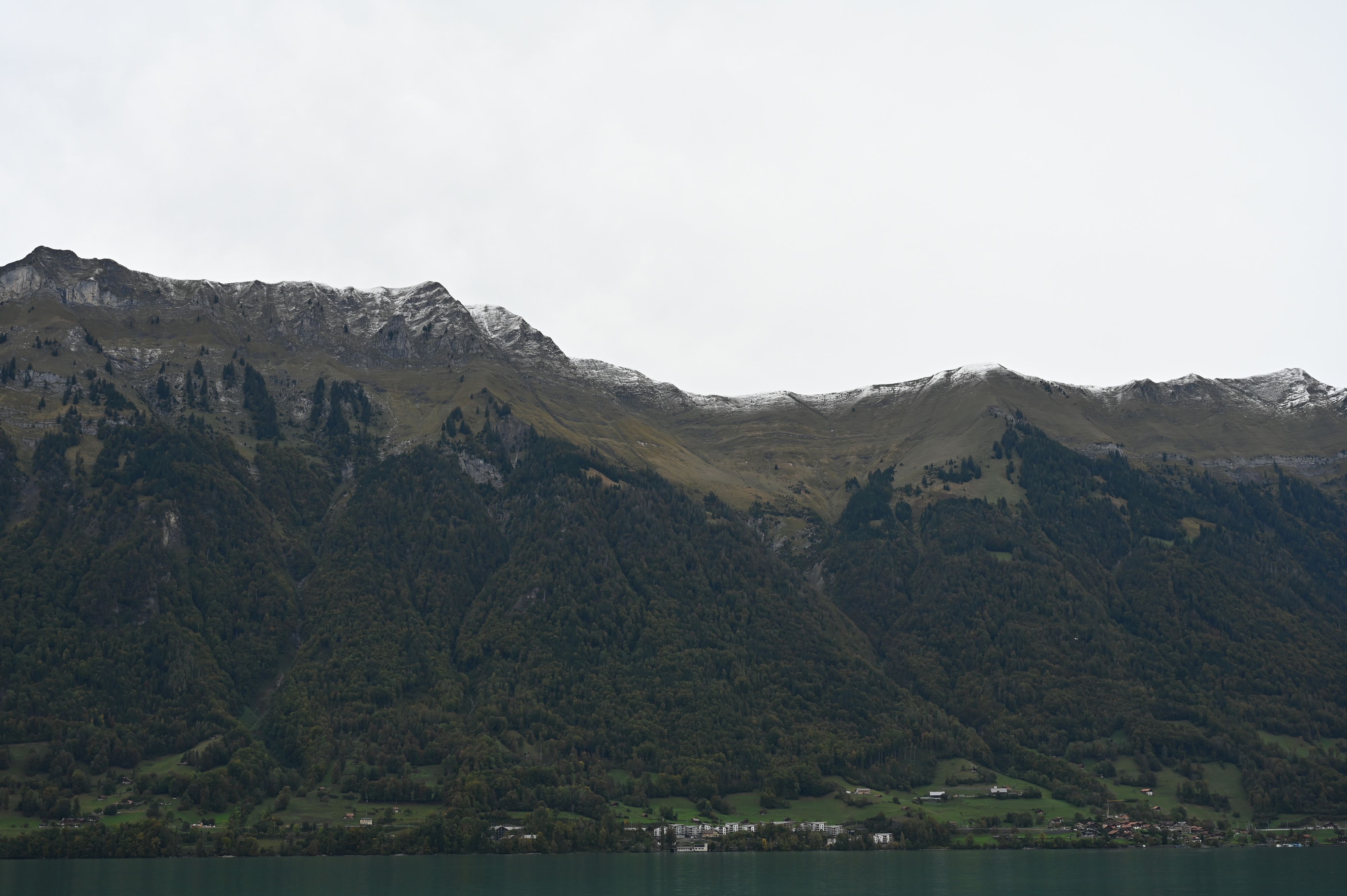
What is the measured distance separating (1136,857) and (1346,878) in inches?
1765

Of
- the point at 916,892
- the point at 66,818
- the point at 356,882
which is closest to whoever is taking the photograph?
the point at 916,892

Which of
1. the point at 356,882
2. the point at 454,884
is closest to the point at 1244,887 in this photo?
the point at 454,884

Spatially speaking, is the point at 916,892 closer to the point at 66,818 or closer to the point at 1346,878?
the point at 1346,878

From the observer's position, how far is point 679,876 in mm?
163375

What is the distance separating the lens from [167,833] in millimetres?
192000

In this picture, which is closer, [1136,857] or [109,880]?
[109,880]

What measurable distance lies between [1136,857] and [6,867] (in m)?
180

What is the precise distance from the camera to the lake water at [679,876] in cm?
14062

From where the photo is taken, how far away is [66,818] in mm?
197250

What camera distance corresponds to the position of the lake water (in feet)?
461

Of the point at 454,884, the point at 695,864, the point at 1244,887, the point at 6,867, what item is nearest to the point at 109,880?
the point at 6,867

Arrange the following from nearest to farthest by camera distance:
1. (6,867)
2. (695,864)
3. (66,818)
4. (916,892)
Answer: (916,892)
(6,867)
(695,864)
(66,818)

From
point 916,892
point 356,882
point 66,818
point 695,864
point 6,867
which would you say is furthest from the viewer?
point 66,818

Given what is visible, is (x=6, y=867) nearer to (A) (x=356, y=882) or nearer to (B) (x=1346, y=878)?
(A) (x=356, y=882)
